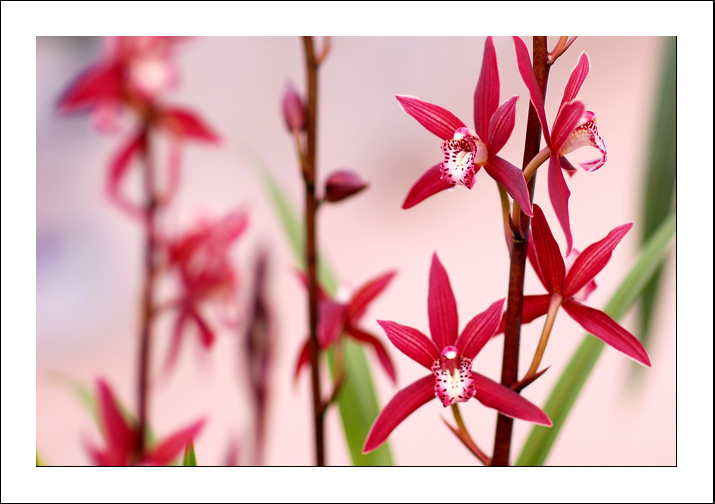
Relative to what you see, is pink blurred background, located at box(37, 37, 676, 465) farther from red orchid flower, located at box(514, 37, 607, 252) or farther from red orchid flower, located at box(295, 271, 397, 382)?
red orchid flower, located at box(514, 37, 607, 252)

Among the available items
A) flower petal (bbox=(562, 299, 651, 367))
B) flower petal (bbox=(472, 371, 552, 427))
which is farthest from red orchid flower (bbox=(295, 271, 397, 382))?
flower petal (bbox=(562, 299, 651, 367))

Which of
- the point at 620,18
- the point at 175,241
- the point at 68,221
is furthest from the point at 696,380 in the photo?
the point at 68,221

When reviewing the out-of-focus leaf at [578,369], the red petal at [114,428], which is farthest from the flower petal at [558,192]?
the red petal at [114,428]

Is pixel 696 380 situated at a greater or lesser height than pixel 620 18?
lesser

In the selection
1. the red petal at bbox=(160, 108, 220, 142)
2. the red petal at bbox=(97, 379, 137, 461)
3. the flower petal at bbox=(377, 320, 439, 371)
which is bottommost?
the red petal at bbox=(97, 379, 137, 461)

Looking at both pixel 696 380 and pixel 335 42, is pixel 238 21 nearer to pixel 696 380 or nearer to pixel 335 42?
pixel 335 42

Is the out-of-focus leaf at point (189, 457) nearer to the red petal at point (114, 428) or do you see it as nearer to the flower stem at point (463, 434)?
the red petal at point (114, 428)

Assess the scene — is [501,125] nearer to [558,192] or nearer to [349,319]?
[558,192]
